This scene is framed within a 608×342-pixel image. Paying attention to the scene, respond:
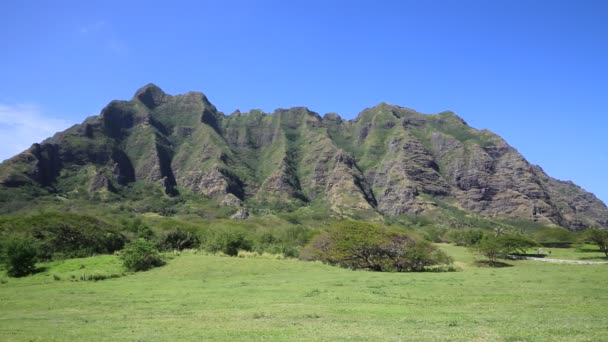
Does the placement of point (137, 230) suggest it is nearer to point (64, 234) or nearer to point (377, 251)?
point (64, 234)

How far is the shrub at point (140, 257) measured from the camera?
55.7 metres

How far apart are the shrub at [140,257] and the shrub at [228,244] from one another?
20.3m

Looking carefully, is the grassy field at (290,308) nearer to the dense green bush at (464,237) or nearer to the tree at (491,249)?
the tree at (491,249)

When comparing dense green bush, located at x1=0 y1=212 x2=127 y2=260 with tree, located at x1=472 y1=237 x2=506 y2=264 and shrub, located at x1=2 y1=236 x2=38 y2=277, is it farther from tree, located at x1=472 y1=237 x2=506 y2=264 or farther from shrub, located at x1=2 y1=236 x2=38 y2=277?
tree, located at x1=472 y1=237 x2=506 y2=264

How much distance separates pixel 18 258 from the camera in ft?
175

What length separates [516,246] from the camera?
288ft

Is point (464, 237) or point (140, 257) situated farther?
point (464, 237)

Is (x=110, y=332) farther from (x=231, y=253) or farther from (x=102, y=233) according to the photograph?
(x=102, y=233)

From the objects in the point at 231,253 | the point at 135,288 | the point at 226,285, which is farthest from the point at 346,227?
the point at 135,288

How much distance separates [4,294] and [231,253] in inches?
1673

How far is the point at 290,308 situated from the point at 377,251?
4076 cm

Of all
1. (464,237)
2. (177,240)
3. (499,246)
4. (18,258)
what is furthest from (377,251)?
(464,237)

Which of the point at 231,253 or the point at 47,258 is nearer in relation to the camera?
the point at 47,258

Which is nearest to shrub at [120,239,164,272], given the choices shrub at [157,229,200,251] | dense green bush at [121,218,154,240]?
shrub at [157,229,200,251]
